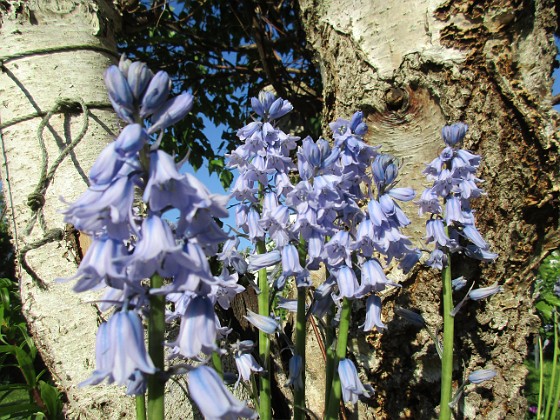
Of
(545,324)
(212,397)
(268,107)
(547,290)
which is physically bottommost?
(545,324)

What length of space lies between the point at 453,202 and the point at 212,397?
0.86 meters

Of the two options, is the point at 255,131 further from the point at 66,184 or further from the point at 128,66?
the point at 66,184

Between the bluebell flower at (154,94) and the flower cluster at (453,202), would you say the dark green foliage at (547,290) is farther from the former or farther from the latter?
the bluebell flower at (154,94)

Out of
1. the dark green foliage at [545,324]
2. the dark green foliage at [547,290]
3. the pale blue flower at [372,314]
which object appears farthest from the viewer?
the dark green foliage at [547,290]

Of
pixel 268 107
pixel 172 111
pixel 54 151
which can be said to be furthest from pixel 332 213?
pixel 54 151

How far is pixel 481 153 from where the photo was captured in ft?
5.51

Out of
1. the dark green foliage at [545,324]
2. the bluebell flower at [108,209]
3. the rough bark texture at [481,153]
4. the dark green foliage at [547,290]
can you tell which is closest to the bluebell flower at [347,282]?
the bluebell flower at [108,209]

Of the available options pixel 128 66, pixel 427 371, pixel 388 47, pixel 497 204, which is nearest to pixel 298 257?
pixel 128 66

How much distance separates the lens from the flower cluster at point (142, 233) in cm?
61

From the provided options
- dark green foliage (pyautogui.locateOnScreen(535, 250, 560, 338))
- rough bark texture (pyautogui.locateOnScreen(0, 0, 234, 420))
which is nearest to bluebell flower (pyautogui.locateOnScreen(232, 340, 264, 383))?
rough bark texture (pyautogui.locateOnScreen(0, 0, 234, 420))

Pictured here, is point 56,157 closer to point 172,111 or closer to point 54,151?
point 54,151

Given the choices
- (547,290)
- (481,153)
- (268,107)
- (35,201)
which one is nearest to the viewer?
(268,107)

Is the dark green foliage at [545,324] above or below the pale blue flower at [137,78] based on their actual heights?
below

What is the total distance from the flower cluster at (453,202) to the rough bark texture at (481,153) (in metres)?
0.43
